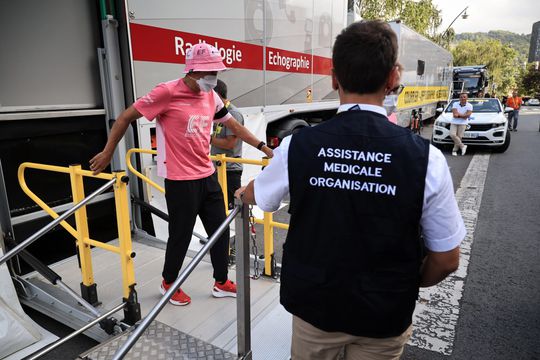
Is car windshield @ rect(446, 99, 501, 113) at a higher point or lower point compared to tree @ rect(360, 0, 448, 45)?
lower

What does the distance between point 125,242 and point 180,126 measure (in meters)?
0.85

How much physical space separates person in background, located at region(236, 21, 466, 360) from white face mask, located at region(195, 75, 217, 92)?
1473mm

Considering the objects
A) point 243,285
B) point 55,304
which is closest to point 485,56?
point 243,285

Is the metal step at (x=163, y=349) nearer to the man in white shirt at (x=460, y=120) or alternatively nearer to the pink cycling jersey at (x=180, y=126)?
the pink cycling jersey at (x=180, y=126)

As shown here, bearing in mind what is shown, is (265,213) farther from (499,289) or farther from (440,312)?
(499,289)

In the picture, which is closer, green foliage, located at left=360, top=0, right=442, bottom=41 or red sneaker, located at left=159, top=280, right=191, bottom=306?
red sneaker, located at left=159, top=280, right=191, bottom=306

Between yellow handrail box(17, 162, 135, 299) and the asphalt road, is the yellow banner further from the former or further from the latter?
yellow handrail box(17, 162, 135, 299)

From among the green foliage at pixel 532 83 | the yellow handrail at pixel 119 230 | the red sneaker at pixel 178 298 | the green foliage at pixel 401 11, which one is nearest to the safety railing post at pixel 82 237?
the yellow handrail at pixel 119 230

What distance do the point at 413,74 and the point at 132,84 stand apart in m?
12.3

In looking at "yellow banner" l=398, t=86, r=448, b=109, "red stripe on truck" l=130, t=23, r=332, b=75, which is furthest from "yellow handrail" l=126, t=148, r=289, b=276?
"yellow banner" l=398, t=86, r=448, b=109

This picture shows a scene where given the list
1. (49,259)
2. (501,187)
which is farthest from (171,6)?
Result: (501,187)

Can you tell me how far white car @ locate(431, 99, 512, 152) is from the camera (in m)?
10.5

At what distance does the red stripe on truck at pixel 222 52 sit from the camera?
3.75 metres

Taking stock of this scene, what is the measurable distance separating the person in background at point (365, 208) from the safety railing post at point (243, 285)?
0.71m
